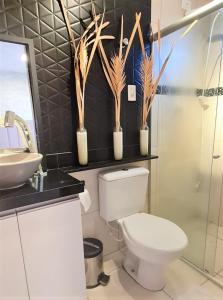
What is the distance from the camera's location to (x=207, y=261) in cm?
147

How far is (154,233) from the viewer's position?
125cm

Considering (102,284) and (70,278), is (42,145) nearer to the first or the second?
(70,278)

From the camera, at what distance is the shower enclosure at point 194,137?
1477 millimetres

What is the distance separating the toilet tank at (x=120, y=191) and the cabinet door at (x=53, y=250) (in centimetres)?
44

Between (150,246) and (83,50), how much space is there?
1245 mm

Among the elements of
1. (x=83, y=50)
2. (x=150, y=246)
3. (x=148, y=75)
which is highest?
(x=83, y=50)

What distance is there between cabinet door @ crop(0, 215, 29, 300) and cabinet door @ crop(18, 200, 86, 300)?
0.08ft

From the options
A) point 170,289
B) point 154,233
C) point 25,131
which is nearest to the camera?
point 25,131

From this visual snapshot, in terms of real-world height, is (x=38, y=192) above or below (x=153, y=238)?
above

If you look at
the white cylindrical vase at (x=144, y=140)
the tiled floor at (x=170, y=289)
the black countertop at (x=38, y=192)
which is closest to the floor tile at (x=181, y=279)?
the tiled floor at (x=170, y=289)

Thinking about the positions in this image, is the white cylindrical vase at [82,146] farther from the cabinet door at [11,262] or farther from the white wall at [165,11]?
the white wall at [165,11]

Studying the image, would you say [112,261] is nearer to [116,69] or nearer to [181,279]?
[181,279]

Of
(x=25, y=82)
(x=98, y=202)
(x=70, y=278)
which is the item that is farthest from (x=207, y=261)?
(x=25, y=82)

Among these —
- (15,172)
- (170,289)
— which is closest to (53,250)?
(15,172)
